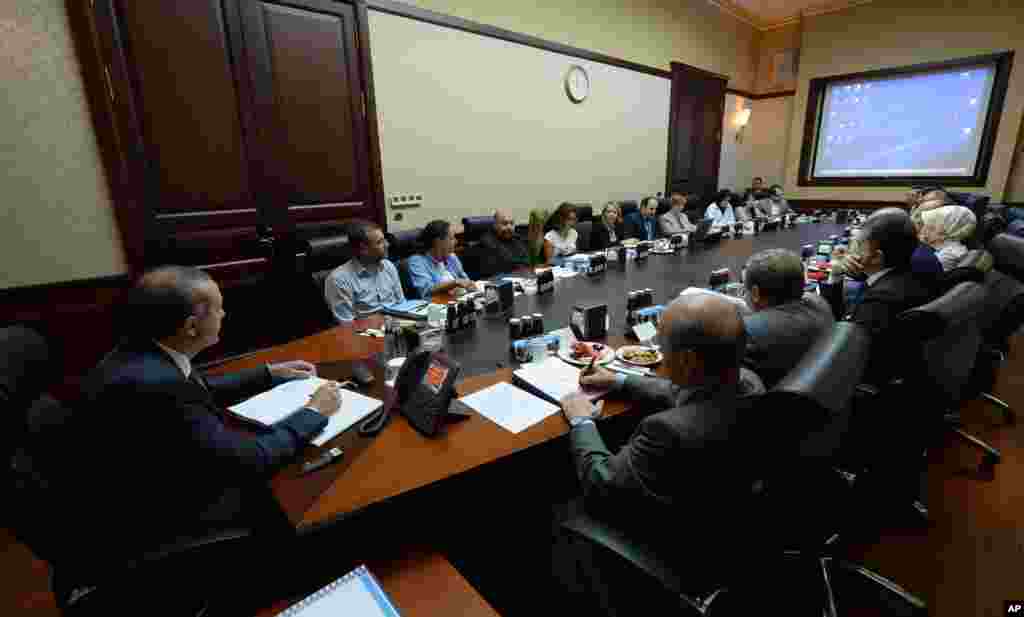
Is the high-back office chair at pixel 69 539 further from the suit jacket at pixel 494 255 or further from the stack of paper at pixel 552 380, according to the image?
the suit jacket at pixel 494 255

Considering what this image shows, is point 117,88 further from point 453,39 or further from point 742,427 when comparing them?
point 742,427

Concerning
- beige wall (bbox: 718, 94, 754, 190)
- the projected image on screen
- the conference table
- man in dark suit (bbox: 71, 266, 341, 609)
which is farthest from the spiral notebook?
the projected image on screen

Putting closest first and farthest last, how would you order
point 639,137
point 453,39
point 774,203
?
point 453,39, point 639,137, point 774,203

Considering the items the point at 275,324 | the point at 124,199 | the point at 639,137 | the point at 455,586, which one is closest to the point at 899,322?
the point at 455,586

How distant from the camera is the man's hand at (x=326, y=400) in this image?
1288 mm

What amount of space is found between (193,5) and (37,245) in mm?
1648

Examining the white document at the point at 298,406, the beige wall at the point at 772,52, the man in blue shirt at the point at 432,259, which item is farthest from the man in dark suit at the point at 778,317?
the beige wall at the point at 772,52

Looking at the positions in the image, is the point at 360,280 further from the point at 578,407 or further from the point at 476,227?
the point at 578,407

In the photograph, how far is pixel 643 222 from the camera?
557cm

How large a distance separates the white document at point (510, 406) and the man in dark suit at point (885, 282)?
4.33 ft

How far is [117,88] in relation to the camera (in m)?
2.52

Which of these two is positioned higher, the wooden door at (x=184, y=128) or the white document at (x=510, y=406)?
the wooden door at (x=184, y=128)

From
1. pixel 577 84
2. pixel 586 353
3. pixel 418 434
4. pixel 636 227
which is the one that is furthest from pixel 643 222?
pixel 418 434

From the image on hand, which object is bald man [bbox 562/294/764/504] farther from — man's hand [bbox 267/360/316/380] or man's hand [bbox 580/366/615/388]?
man's hand [bbox 267/360/316/380]
